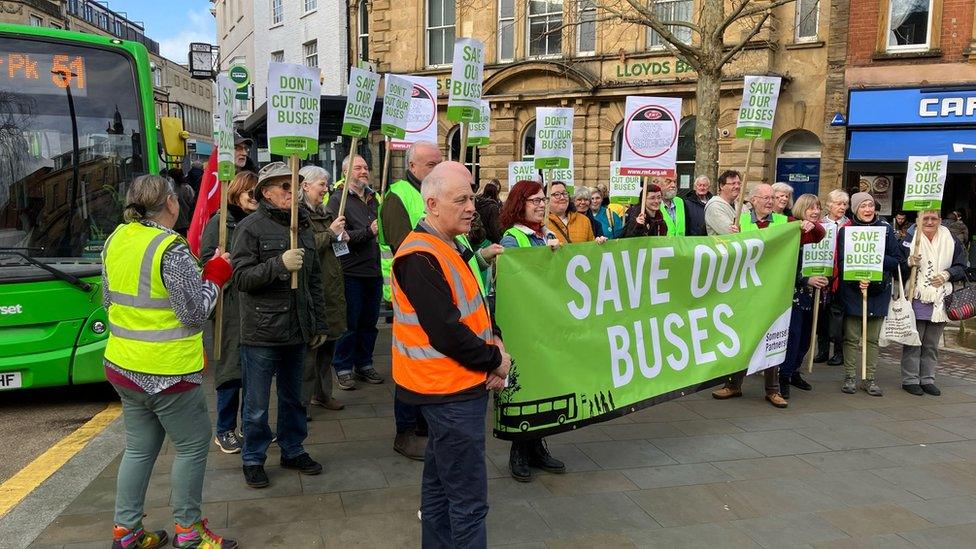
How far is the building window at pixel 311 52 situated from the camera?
2833cm

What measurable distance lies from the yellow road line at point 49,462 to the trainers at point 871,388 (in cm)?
664

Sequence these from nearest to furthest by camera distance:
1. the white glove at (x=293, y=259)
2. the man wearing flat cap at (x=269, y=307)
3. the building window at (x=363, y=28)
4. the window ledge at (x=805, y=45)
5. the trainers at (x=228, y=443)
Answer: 1. the white glove at (x=293, y=259)
2. the man wearing flat cap at (x=269, y=307)
3. the trainers at (x=228, y=443)
4. the window ledge at (x=805, y=45)
5. the building window at (x=363, y=28)

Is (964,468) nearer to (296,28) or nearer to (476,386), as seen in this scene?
(476,386)

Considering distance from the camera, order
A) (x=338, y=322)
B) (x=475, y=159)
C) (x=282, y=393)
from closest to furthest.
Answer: (x=282, y=393)
(x=338, y=322)
(x=475, y=159)

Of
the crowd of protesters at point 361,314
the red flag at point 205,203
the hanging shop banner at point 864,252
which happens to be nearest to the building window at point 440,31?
the crowd of protesters at point 361,314

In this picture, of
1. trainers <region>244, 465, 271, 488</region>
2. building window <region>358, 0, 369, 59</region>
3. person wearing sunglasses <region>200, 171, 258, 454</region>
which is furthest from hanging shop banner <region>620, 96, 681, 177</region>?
building window <region>358, 0, 369, 59</region>

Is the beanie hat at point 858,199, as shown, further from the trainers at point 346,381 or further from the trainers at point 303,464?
the trainers at point 303,464

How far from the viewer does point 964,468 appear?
5309 mm

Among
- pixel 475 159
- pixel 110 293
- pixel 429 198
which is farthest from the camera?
pixel 475 159

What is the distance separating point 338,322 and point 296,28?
2638cm

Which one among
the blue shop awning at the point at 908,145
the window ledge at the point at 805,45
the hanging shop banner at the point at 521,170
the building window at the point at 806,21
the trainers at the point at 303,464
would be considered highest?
the building window at the point at 806,21

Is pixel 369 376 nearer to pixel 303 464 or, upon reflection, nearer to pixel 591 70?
pixel 303 464

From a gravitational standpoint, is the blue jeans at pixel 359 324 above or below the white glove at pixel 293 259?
below

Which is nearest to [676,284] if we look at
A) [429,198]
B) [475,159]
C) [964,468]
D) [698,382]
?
[698,382]
